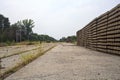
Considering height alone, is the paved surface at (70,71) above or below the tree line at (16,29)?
below

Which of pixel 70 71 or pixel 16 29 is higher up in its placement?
pixel 16 29

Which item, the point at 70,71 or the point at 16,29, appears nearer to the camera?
the point at 70,71

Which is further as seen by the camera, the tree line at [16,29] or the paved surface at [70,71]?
the tree line at [16,29]

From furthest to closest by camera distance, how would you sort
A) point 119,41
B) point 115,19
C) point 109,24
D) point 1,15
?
point 1,15
point 109,24
point 115,19
point 119,41

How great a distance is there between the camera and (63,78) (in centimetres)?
531

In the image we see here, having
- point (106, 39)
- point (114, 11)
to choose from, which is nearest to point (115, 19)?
point (114, 11)

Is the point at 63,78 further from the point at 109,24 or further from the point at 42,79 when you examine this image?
the point at 109,24

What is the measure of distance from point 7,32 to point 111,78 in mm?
76065

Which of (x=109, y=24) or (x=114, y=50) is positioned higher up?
(x=109, y=24)

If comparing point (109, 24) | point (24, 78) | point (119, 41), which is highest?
point (109, 24)

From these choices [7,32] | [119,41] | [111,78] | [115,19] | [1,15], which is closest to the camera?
[111,78]

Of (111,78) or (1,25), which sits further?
(1,25)

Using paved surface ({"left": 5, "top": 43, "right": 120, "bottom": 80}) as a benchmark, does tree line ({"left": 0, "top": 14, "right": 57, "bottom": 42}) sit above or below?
above

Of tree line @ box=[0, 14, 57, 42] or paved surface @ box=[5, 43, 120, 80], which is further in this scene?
tree line @ box=[0, 14, 57, 42]
